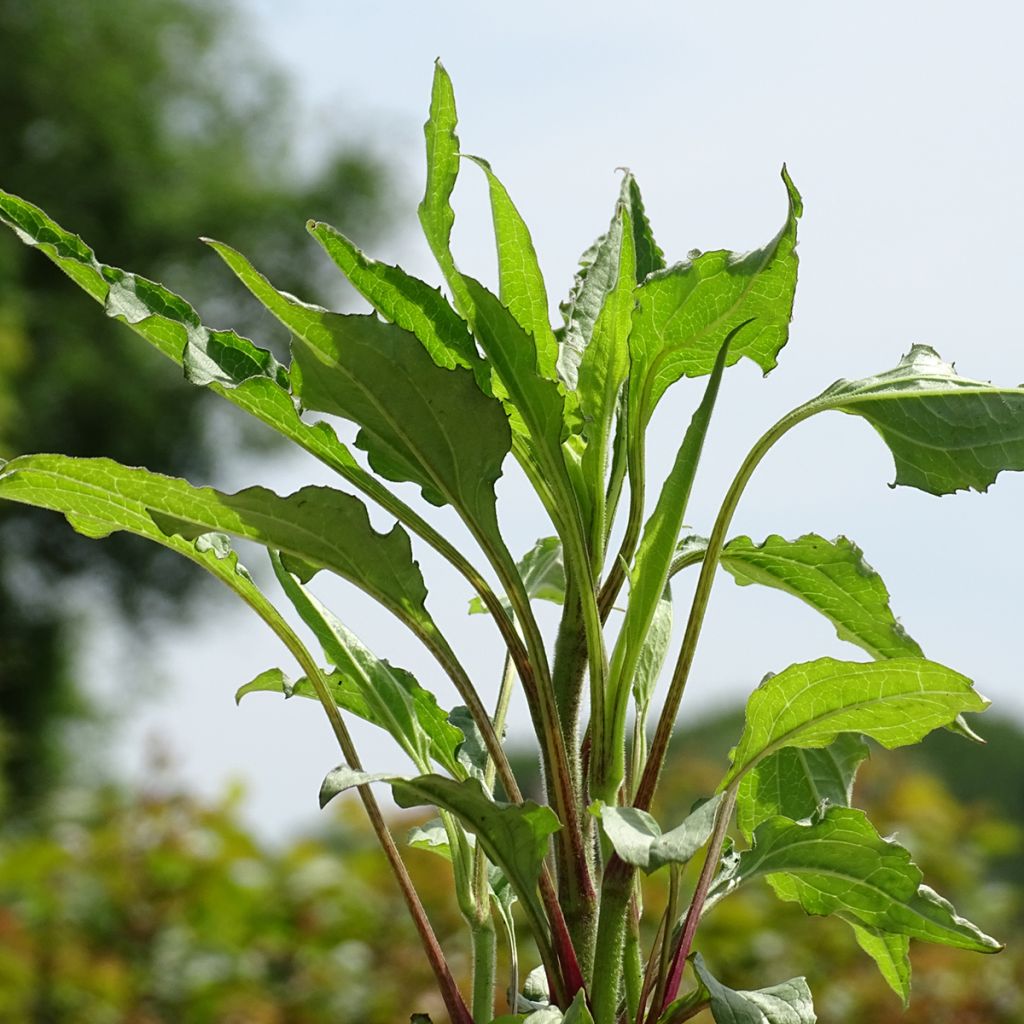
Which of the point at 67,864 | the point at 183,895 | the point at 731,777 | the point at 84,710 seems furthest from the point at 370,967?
the point at 84,710

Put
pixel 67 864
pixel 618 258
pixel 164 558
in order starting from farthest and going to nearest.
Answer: pixel 164 558 → pixel 67 864 → pixel 618 258

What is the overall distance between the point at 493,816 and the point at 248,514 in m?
0.18

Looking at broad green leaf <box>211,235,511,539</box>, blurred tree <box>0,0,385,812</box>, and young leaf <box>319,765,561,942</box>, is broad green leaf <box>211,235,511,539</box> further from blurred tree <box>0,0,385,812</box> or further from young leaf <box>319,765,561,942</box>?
blurred tree <box>0,0,385,812</box>

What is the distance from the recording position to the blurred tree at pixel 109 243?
11.7 m

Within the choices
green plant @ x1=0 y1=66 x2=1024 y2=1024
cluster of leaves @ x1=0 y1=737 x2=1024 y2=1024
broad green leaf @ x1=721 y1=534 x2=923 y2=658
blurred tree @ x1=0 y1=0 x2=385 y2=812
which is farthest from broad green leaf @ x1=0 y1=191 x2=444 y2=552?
blurred tree @ x1=0 y1=0 x2=385 y2=812

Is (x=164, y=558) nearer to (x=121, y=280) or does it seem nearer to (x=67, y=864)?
(x=67, y=864)

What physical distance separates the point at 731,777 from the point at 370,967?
1642 millimetres

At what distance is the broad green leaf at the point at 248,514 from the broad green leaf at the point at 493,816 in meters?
0.10

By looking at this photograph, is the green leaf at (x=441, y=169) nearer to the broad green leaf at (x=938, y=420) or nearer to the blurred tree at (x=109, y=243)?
the broad green leaf at (x=938, y=420)

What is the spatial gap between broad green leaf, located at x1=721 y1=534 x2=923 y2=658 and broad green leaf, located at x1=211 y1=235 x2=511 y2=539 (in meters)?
0.17

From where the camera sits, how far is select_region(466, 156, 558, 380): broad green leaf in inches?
26.4

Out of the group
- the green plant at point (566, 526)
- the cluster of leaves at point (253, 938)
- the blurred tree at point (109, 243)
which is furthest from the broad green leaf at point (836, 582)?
the blurred tree at point (109, 243)

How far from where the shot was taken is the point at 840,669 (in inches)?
24.1

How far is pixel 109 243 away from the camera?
1284 cm
